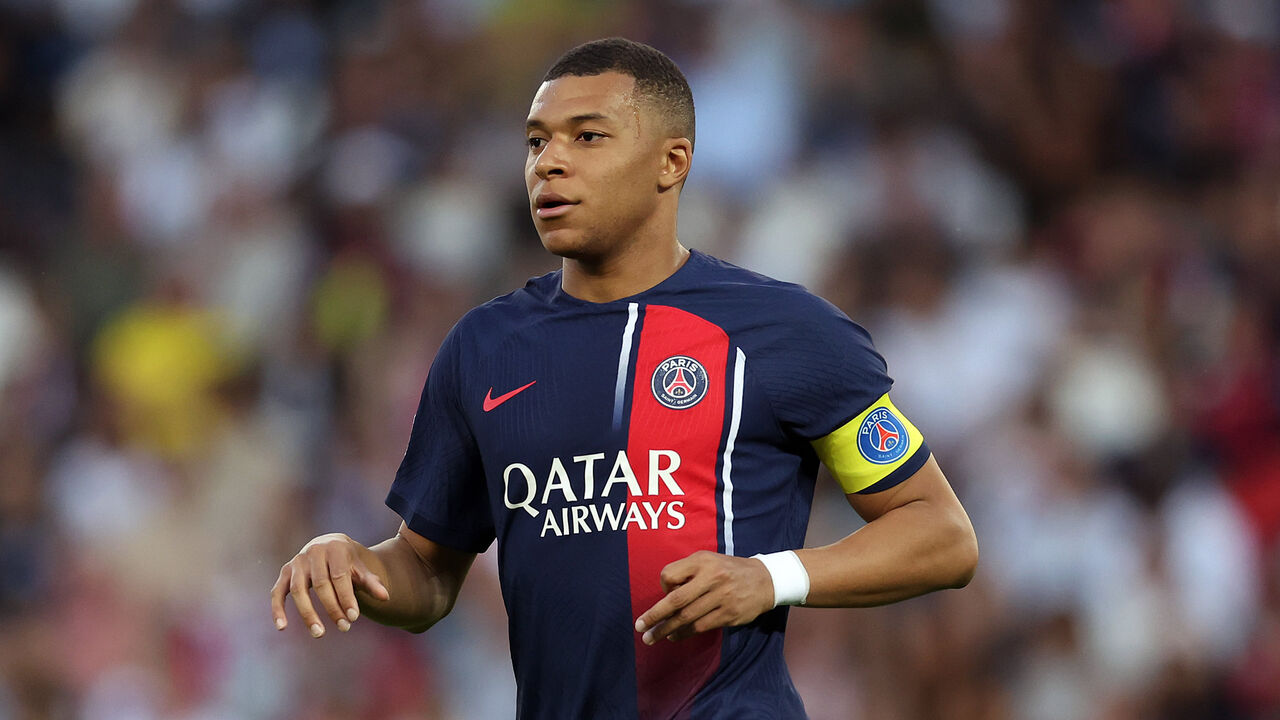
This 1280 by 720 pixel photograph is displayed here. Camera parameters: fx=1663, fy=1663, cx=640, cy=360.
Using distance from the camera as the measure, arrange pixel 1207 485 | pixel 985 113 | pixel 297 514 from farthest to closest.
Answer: pixel 985 113 < pixel 297 514 < pixel 1207 485

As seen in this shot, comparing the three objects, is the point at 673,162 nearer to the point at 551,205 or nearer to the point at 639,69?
the point at 639,69

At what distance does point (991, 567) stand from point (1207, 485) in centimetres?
117

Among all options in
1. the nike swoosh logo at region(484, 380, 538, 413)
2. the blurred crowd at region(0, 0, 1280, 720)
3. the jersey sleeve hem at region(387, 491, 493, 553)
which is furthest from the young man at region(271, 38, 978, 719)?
the blurred crowd at region(0, 0, 1280, 720)

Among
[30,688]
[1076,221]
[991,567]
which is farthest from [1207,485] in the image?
[30,688]

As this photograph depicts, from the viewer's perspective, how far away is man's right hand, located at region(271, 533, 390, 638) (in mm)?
3457

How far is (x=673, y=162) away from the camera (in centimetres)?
393

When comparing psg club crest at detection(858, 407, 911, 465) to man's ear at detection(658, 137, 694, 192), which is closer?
psg club crest at detection(858, 407, 911, 465)

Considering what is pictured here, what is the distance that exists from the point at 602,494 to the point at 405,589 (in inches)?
23.6

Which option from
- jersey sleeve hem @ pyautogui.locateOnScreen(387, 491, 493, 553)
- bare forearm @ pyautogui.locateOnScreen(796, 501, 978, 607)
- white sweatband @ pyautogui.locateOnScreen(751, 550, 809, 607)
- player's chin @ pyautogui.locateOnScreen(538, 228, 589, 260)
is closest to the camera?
white sweatband @ pyautogui.locateOnScreen(751, 550, 809, 607)

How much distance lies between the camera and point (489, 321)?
3.94m

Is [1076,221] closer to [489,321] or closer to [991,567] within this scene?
[991,567]

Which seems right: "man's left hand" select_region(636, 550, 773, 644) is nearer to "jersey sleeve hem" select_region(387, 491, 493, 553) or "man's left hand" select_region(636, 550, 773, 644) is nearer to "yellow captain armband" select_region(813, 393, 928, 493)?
"yellow captain armband" select_region(813, 393, 928, 493)

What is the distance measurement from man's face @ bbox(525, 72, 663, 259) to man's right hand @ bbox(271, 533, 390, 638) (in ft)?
2.71

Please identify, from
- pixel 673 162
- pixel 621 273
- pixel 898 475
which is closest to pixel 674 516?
pixel 898 475
